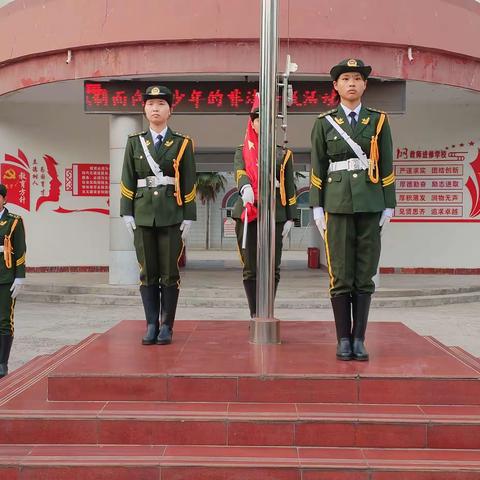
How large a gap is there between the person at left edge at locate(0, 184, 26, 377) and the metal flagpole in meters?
1.78

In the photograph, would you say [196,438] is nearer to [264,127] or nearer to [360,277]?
[360,277]

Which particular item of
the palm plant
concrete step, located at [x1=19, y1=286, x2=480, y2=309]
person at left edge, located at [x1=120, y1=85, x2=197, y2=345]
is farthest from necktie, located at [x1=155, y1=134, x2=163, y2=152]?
the palm plant

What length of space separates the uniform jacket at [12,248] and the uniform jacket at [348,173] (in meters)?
2.16

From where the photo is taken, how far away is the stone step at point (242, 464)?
2.51m

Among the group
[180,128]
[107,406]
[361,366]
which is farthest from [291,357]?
[180,128]

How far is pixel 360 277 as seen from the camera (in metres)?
3.35

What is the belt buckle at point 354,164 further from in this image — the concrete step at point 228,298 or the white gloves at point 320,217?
the concrete step at point 228,298

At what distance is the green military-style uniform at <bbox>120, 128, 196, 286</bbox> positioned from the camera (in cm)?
367

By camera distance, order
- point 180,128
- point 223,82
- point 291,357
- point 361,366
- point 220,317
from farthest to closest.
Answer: point 180,128, point 223,82, point 220,317, point 291,357, point 361,366

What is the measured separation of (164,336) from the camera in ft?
12.3

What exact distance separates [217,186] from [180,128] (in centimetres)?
1673

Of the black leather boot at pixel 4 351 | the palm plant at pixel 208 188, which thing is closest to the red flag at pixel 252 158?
the black leather boot at pixel 4 351

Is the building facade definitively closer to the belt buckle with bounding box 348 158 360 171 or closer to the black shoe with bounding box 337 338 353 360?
the belt buckle with bounding box 348 158 360 171

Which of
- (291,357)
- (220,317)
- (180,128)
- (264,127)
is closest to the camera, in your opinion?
(291,357)
